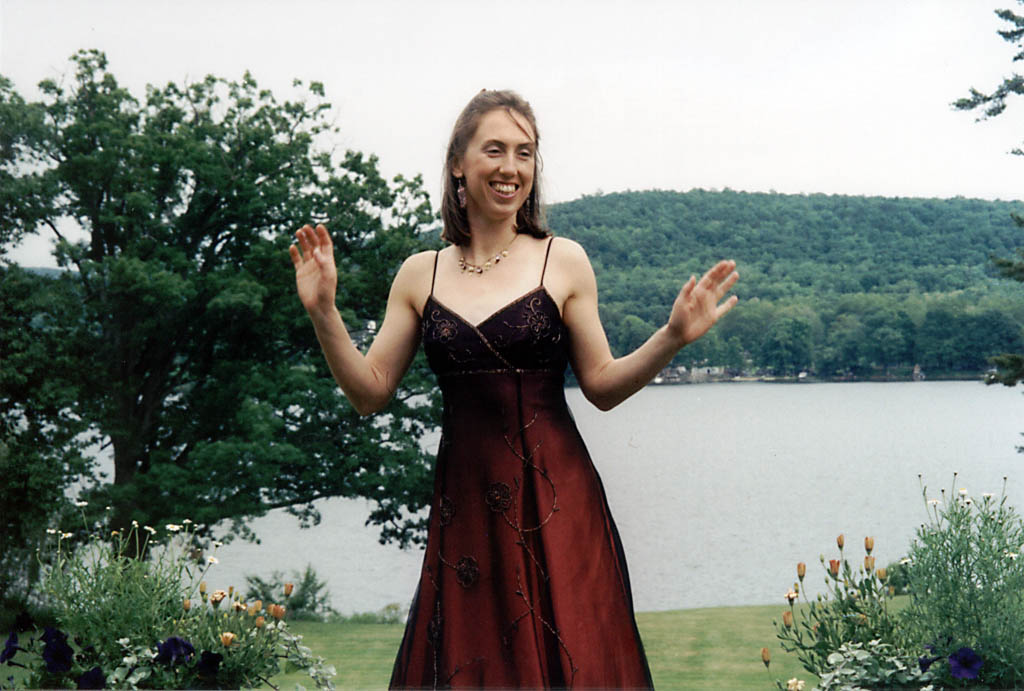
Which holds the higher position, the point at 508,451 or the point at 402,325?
the point at 402,325

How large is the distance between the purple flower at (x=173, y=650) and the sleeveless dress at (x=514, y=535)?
305 cm

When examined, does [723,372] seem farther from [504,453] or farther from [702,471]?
[504,453]

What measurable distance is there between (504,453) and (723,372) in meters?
14.2

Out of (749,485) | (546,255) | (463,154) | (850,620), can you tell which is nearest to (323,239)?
(463,154)

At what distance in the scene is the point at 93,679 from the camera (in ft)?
16.9

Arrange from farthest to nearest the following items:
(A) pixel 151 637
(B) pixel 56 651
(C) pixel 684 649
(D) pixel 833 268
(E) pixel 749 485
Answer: (E) pixel 749 485 < (D) pixel 833 268 < (C) pixel 684 649 < (A) pixel 151 637 < (B) pixel 56 651

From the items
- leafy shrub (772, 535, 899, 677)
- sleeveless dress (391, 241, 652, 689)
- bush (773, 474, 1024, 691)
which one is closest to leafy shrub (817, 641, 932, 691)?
bush (773, 474, 1024, 691)

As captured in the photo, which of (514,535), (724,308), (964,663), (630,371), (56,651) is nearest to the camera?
(724,308)

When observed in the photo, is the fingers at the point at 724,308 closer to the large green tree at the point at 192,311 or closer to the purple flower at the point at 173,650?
the purple flower at the point at 173,650

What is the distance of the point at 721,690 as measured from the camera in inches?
316

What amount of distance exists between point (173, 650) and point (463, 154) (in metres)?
3.61

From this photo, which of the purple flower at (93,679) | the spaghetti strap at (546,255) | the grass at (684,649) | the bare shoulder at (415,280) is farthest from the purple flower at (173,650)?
the spaghetti strap at (546,255)

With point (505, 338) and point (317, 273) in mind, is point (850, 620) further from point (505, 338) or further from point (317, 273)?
point (317, 273)

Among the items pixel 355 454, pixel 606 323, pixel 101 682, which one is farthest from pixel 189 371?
pixel 101 682
